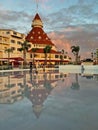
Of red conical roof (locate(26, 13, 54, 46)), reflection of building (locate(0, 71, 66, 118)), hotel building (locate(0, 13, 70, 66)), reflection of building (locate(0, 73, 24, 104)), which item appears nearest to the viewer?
reflection of building (locate(0, 71, 66, 118))

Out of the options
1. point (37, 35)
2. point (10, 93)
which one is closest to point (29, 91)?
point (10, 93)

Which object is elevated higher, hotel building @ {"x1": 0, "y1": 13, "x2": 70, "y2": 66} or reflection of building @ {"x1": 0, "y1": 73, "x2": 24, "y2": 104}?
hotel building @ {"x1": 0, "y1": 13, "x2": 70, "y2": 66}

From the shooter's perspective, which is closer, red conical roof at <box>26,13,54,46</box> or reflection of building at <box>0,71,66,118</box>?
reflection of building at <box>0,71,66,118</box>

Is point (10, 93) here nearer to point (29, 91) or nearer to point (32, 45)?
point (29, 91)

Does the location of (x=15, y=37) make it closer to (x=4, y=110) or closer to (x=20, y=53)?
(x=20, y=53)

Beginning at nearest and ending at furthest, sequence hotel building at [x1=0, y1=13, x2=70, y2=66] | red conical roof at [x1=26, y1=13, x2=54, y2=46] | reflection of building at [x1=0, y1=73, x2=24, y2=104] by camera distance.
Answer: reflection of building at [x1=0, y1=73, x2=24, y2=104]
hotel building at [x1=0, y1=13, x2=70, y2=66]
red conical roof at [x1=26, y1=13, x2=54, y2=46]

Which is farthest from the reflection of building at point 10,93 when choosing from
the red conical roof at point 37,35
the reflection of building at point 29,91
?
the red conical roof at point 37,35

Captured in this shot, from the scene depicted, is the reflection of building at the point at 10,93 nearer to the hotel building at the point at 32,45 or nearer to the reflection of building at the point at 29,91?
the reflection of building at the point at 29,91

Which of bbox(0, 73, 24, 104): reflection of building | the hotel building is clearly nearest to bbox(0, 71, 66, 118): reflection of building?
bbox(0, 73, 24, 104): reflection of building

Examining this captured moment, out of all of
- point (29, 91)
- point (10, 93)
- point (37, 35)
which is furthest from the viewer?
point (37, 35)

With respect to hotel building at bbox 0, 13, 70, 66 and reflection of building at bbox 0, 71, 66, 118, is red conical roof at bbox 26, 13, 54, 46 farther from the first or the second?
reflection of building at bbox 0, 71, 66, 118

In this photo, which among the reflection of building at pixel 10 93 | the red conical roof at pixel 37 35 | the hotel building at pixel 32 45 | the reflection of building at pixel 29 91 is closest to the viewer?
the reflection of building at pixel 29 91

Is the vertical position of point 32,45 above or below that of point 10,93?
above

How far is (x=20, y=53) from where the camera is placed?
61688 mm
